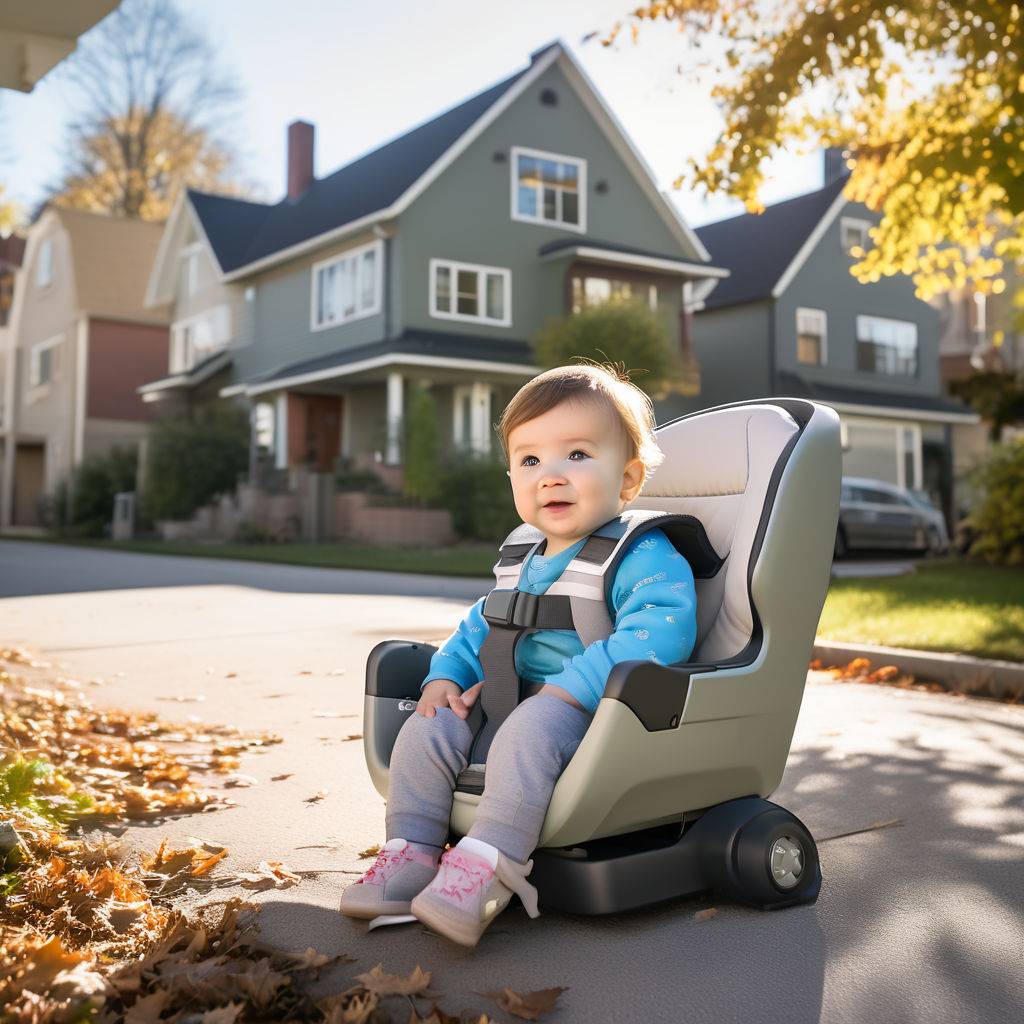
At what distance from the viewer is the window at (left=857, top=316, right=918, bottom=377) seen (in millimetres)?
31984

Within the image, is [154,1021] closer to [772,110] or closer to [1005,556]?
[772,110]

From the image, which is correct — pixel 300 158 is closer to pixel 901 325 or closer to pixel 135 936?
pixel 901 325

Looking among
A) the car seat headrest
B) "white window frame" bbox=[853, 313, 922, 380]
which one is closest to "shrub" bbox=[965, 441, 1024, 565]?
the car seat headrest

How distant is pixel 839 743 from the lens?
525 centimetres

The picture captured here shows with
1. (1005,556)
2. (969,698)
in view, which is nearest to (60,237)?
(1005,556)

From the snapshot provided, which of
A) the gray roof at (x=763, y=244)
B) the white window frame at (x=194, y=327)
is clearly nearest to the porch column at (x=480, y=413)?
the gray roof at (x=763, y=244)

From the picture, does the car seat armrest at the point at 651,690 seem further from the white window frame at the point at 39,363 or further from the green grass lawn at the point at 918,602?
the white window frame at the point at 39,363

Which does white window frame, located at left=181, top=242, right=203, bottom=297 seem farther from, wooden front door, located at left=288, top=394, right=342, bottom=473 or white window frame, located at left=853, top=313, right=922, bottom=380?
white window frame, located at left=853, top=313, right=922, bottom=380

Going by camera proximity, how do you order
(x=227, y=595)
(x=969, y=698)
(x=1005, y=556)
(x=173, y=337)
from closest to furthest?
(x=969, y=698) < (x=227, y=595) < (x=1005, y=556) < (x=173, y=337)

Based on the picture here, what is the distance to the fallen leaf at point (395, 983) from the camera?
245 cm

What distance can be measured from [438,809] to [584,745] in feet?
1.48

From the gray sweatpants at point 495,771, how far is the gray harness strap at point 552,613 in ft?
0.38

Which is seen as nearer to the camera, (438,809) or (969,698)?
(438,809)

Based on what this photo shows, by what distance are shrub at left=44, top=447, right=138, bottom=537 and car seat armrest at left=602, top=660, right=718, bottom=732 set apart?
97.5 feet
